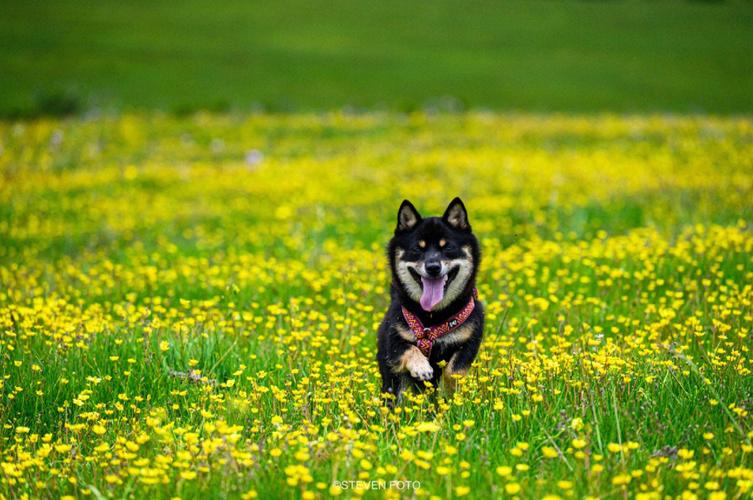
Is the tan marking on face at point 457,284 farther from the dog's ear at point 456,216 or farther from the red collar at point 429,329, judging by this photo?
the dog's ear at point 456,216

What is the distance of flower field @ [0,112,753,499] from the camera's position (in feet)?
13.4

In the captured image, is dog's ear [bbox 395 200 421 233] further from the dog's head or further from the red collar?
the red collar

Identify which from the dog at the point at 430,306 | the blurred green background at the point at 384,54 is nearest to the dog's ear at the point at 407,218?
the dog at the point at 430,306

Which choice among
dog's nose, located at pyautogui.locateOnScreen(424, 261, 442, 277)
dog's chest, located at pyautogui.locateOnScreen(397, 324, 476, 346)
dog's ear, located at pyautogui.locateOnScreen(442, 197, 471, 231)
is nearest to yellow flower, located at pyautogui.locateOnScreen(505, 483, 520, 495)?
dog's chest, located at pyautogui.locateOnScreen(397, 324, 476, 346)

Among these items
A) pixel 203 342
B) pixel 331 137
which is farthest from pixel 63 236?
pixel 331 137

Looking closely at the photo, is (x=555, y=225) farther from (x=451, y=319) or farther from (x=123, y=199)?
(x=123, y=199)

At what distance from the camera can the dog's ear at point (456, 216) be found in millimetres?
5920

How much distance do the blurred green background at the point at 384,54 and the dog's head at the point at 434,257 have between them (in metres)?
19.5

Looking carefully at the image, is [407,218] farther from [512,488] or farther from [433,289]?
[512,488]

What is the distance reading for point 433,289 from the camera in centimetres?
563

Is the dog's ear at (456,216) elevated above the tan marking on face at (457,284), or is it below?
above

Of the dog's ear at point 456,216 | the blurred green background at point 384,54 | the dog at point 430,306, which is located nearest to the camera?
the dog at point 430,306

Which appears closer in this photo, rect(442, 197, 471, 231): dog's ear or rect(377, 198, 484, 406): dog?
rect(377, 198, 484, 406): dog

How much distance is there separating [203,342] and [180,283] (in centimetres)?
269
